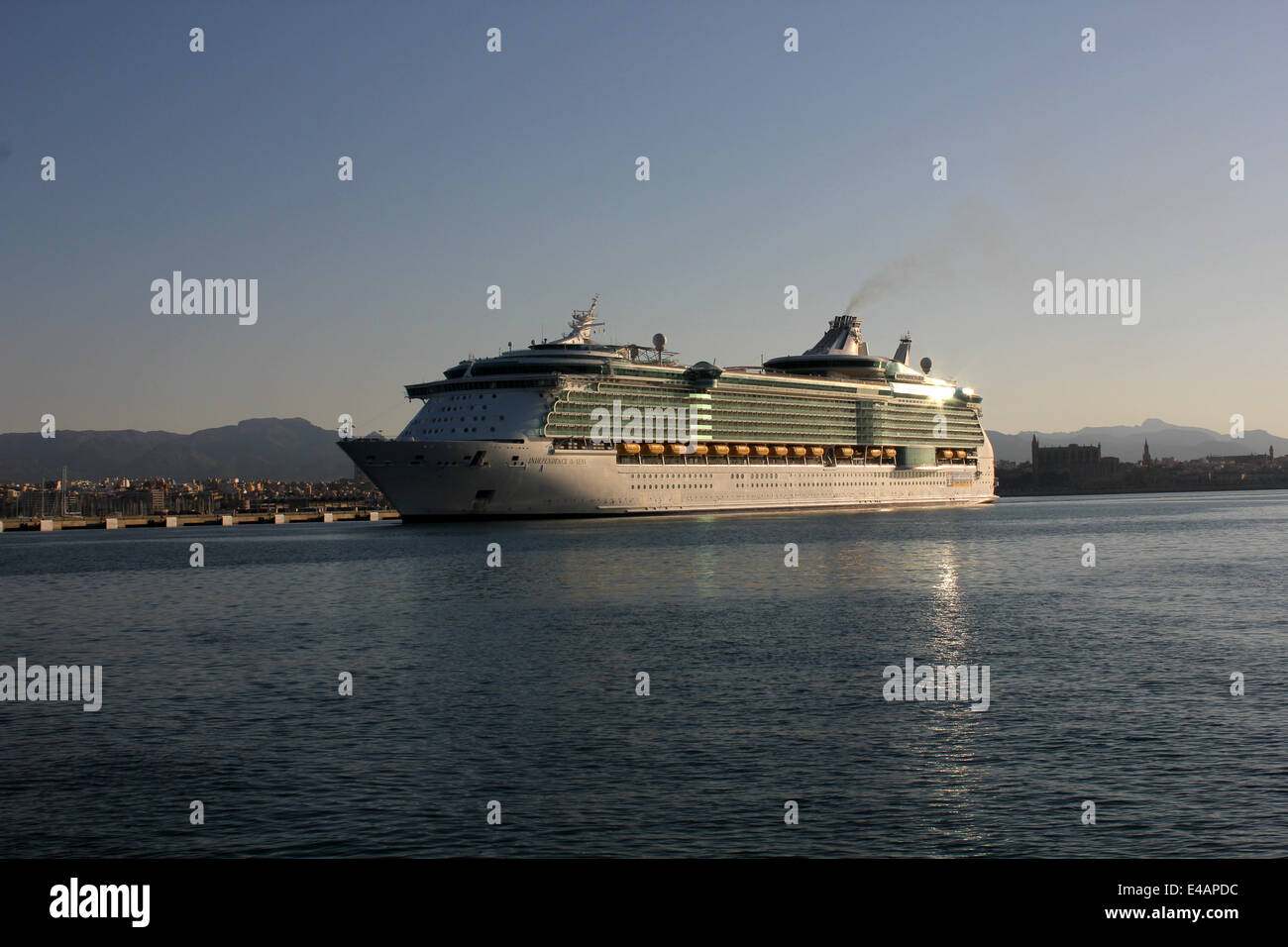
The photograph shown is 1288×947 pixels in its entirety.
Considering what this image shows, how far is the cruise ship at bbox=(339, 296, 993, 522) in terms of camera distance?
262 ft

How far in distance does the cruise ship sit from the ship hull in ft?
0.40

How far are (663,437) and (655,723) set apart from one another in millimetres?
77299

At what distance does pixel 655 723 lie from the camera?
18.2 metres

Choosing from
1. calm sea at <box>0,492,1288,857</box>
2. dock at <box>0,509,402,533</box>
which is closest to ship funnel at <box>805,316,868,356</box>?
dock at <box>0,509,402,533</box>

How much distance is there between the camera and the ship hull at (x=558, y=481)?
7744 centimetres

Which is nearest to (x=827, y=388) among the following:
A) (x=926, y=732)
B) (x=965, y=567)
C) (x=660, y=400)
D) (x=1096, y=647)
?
(x=660, y=400)
